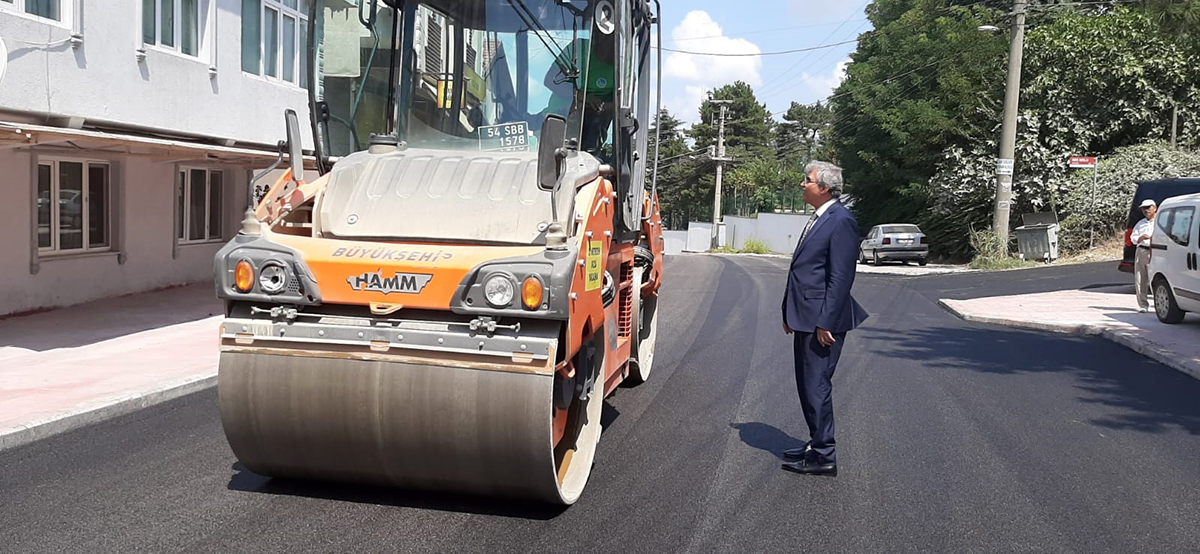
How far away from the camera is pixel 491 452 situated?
197 inches

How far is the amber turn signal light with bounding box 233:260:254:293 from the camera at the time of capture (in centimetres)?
520

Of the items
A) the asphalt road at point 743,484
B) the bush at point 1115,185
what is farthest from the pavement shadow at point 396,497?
the bush at point 1115,185

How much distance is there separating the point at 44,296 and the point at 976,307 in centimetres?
1338

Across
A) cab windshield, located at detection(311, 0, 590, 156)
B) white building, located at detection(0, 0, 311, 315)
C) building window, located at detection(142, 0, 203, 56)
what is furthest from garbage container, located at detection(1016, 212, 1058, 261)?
cab windshield, located at detection(311, 0, 590, 156)

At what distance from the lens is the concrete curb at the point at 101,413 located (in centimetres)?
686

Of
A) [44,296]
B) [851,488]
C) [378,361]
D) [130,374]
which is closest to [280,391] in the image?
[378,361]

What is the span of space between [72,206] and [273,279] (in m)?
10.5

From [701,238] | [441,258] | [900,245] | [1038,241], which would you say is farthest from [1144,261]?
[701,238]

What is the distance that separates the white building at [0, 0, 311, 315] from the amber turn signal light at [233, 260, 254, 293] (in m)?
5.22

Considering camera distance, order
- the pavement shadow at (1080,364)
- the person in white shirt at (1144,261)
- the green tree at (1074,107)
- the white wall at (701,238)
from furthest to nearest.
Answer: the white wall at (701,238), the green tree at (1074,107), the person in white shirt at (1144,261), the pavement shadow at (1080,364)

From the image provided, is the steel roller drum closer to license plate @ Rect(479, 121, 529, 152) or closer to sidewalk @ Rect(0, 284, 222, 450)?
license plate @ Rect(479, 121, 529, 152)

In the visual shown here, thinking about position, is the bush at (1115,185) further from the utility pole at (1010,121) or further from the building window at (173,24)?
the building window at (173,24)

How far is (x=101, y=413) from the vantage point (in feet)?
25.3

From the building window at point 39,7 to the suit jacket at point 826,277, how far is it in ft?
29.4
